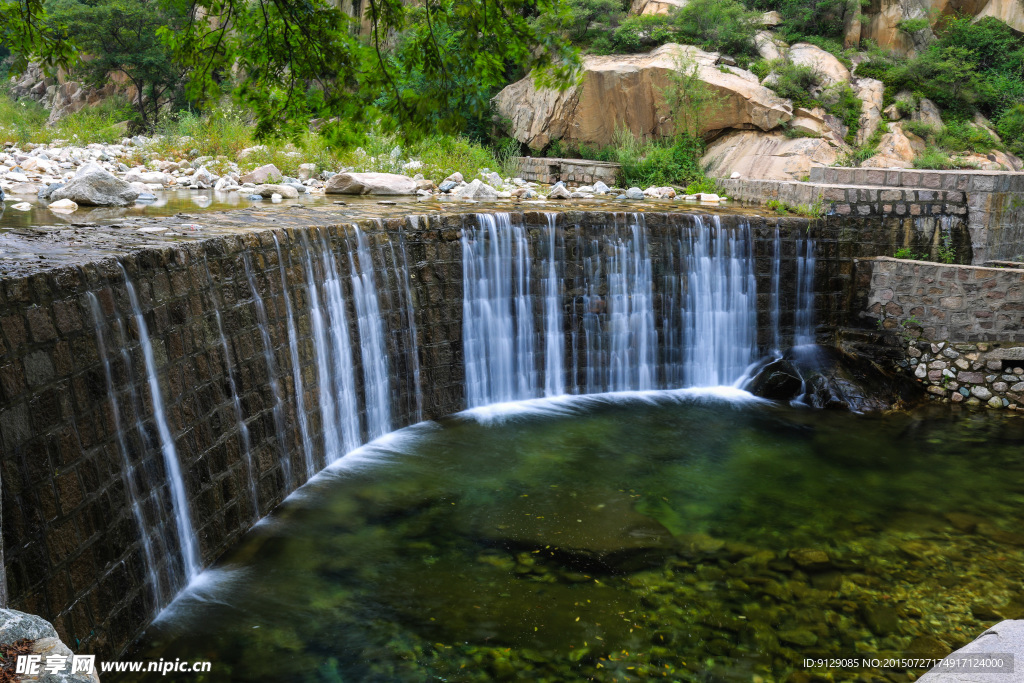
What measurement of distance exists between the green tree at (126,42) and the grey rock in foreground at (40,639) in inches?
943

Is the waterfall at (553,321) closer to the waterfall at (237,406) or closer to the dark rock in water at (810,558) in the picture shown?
the dark rock in water at (810,558)

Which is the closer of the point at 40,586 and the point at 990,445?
the point at 40,586

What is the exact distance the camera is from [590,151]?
19.2 meters

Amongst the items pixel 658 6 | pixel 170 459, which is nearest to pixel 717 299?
pixel 170 459

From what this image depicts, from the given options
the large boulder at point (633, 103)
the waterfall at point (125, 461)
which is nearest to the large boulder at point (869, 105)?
the large boulder at point (633, 103)

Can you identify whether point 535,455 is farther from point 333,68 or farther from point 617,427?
point 333,68

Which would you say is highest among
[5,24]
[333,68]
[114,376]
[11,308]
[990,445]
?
[5,24]

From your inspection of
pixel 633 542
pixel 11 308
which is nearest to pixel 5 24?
pixel 11 308

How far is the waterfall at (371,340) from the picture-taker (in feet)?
26.3

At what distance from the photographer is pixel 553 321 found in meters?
9.86

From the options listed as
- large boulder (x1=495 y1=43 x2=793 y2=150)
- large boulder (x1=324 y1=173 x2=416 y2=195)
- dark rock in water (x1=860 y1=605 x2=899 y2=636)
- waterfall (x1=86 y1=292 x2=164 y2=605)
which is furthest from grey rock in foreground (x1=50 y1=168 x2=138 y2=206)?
large boulder (x1=495 y1=43 x2=793 y2=150)

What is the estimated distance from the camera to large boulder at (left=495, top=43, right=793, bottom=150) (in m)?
17.3

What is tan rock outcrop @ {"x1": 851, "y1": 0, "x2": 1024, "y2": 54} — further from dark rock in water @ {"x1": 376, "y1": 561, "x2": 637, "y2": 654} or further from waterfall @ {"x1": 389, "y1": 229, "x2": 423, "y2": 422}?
dark rock in water @ {"x1": 376, "y1": 561, "x2": 637, "y2": 654}

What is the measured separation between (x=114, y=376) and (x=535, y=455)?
13.7 ft
